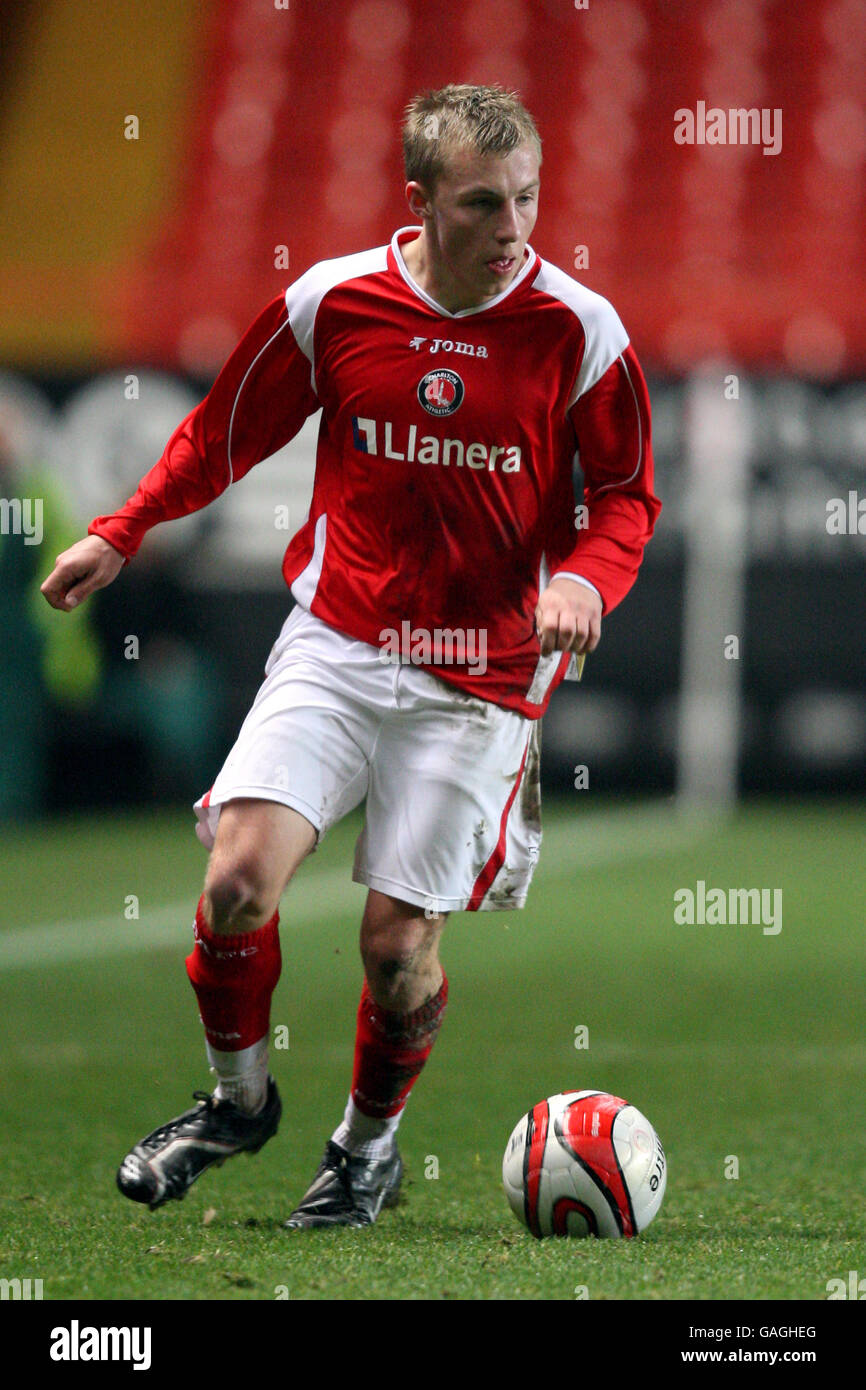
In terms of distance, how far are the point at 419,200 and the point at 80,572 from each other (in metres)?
0.95

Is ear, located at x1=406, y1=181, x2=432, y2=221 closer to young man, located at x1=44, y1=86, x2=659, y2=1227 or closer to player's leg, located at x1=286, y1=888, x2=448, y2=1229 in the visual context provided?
young man, located at x1=44, y1=86, x2=659, y2=1227

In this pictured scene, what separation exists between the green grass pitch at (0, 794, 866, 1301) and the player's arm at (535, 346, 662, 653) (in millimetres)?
1204

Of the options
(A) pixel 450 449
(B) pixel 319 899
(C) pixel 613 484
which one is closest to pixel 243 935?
(A) pixel 450 449

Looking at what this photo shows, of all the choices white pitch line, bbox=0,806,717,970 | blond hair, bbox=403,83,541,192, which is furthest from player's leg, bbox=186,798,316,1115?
white pitch line, bbox=0,806,717,970

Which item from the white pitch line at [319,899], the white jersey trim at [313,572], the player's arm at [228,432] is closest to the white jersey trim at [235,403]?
the player's arm at [228,432]

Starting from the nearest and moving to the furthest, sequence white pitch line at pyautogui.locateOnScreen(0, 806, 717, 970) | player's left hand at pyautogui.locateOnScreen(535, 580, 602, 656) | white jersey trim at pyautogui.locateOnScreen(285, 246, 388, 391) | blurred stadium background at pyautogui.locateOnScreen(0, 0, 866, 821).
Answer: player's left hand at pyautogui.locateOnScreen(535, 580, 602, 656), white jersey trim at pyautogui.locateOnScreen(285, 246, 388, 391), white pitch line at pyautogui.locateOnScreen(0, 806, 717, 970), blurred stadium background at pyautogui.locateOnScreen(0, 0, 866, 821)

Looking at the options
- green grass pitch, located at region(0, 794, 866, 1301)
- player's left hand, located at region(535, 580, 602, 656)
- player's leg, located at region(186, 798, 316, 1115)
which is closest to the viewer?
green grass pitch, located at region(0, 794, 866, 1301)

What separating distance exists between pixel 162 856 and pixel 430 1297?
7429 millimetres

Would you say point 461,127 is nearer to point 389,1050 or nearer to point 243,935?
point 243,935

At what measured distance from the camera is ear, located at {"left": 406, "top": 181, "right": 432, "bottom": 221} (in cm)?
363

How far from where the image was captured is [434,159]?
3.56 meters

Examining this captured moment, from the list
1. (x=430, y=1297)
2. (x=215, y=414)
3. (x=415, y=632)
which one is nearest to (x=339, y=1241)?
(x=430, y=1297)

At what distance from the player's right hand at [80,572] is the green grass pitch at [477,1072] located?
117 centimetres
